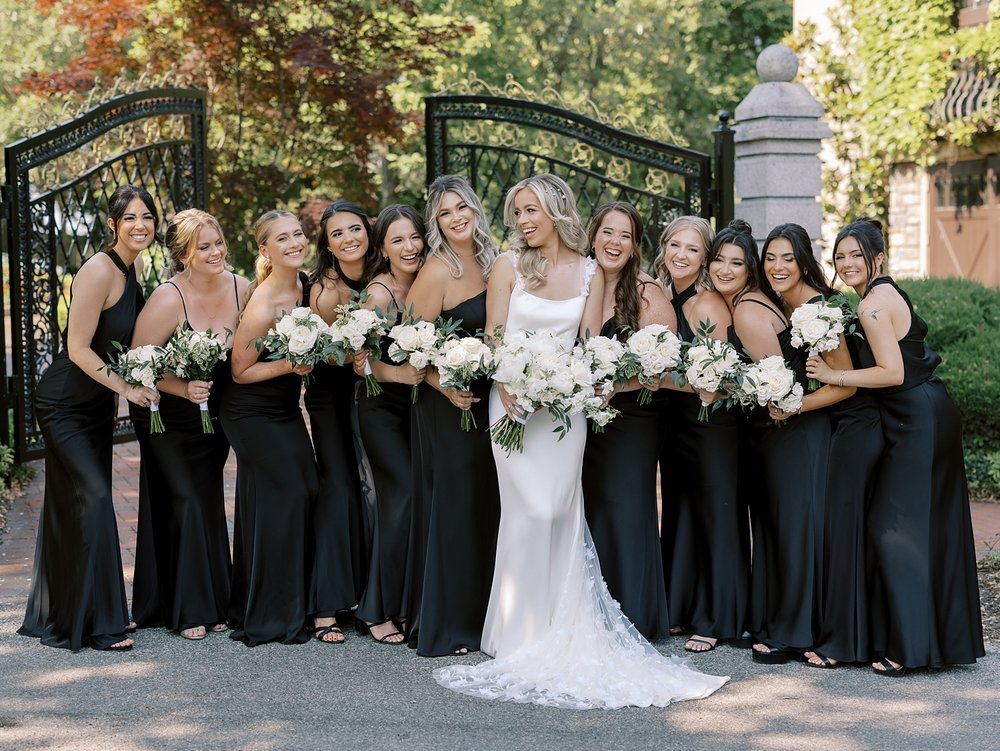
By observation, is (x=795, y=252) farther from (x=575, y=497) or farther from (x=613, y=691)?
(x=613, y=691)

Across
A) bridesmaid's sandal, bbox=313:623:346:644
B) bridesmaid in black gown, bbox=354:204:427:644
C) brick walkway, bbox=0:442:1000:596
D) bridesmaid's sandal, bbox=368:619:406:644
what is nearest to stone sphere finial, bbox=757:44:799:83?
brick walkway, bbox=0:442:1000:596

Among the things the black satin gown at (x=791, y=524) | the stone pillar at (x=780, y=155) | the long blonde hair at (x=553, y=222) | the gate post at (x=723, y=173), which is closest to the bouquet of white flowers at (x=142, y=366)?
the long blonde hair at (x=553, y=222)

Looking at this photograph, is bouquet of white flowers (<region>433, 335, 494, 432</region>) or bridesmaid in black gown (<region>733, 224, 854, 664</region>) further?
bridesmaid in black gown (<region>733, 224, 854, 664</region>)

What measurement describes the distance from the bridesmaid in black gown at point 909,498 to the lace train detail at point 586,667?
825 millimetres

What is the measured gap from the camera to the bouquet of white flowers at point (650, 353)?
5168mm

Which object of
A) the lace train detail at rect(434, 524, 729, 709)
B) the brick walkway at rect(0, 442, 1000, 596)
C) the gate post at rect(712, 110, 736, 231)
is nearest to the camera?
the lace train detail at rect(434, 524, 729, 709)

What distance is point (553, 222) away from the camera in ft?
17.6

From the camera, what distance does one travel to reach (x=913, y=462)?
5.16 metres

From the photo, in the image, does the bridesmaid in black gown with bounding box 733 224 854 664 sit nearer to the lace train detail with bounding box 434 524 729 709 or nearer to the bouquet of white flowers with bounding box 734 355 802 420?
the bouquet of white flowers with bounding box 734 355 802 420

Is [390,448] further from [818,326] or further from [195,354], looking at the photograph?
[818,326]

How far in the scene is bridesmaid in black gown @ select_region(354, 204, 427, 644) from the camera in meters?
5.69

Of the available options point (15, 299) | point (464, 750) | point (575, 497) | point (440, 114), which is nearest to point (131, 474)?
point (15, 299)

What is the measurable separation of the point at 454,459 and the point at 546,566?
658 mm

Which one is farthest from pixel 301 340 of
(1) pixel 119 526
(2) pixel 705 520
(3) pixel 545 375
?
(1) pixel 119 526
